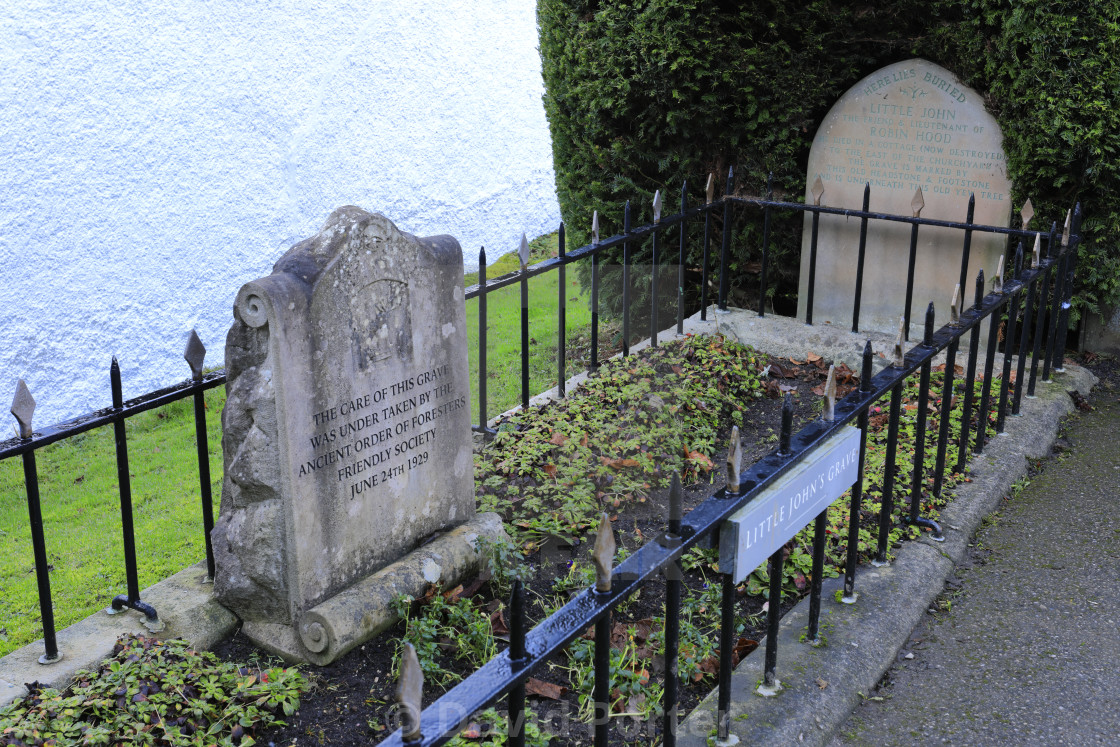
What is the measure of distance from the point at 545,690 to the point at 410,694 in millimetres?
1418

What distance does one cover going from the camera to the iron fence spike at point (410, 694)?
5.04 ft

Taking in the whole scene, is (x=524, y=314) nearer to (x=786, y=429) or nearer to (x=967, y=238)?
(x=786, y=429)

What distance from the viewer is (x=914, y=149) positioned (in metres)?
5.93

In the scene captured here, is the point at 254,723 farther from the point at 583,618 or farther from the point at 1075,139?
the point at 1075,139

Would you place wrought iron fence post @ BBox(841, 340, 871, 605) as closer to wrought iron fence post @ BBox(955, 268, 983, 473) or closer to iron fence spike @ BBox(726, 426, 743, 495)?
iron fence spike @ BBox(726, 426, 743, 495)

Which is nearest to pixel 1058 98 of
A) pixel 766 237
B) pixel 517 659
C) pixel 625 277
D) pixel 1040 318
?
pixel 1040 318

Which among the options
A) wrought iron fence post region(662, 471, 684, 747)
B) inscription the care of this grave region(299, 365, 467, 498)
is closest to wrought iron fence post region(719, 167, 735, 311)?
inscription the care of this grave region(299, 365, 467, 498)

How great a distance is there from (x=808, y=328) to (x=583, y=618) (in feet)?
15.1

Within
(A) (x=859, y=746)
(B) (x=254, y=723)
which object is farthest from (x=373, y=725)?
(A) (x=859, y=746)

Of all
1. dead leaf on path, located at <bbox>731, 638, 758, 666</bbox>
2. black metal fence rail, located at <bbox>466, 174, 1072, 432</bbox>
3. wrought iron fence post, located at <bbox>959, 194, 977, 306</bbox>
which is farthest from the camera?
wrought iron fence post, located at <bbox>959, 194, 977, 306</bbox>

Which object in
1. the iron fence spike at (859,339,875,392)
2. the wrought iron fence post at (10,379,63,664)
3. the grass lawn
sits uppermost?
the iron fence spike at (859,339,875,392)

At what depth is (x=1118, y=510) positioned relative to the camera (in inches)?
162

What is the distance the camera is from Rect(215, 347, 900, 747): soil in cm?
277

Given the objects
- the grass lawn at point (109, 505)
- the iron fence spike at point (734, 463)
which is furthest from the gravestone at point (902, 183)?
the iron fence spike at point (734, 463)
